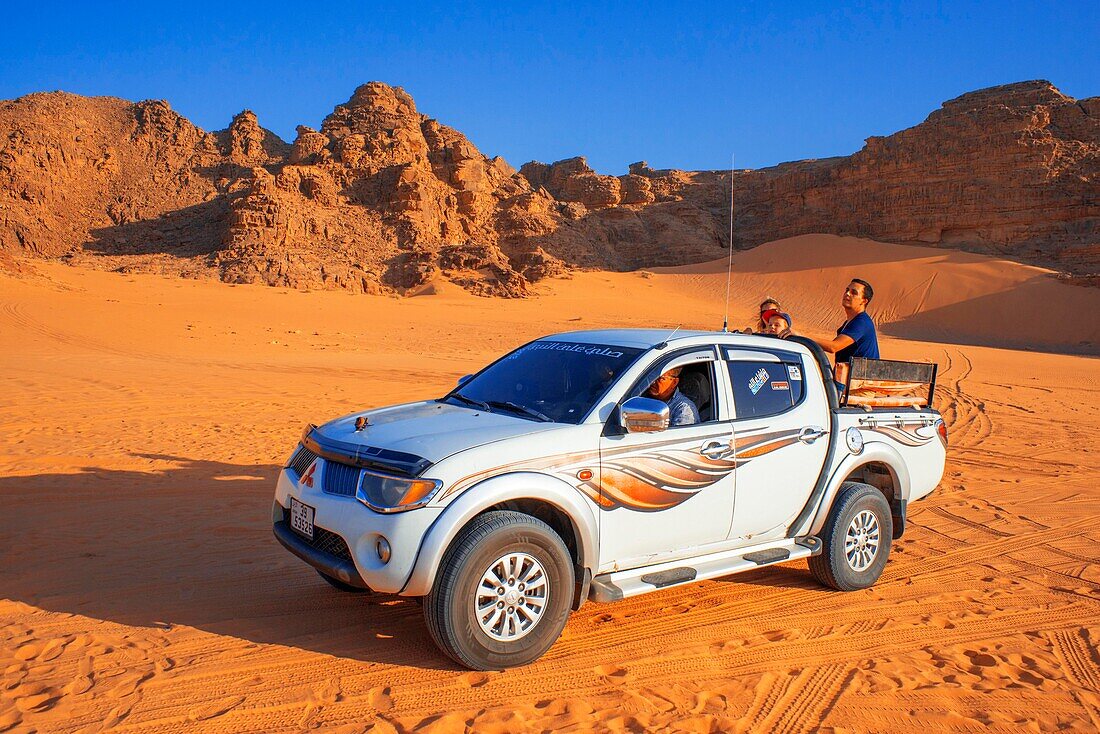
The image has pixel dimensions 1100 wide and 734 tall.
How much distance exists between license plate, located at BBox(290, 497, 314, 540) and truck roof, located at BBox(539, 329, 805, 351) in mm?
2055

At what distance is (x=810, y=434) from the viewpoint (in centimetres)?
564

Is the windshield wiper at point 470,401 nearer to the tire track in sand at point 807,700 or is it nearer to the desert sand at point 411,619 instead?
the desert sand at point 411,619

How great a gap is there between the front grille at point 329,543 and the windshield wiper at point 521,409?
135cm

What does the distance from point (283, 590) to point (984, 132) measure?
6334 centimetres

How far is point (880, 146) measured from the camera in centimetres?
6094

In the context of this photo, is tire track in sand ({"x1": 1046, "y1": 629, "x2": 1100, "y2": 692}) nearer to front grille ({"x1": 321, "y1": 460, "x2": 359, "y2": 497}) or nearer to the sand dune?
front grille ({"x1": 321, "y1": 460, "x2": 359, "y2": 497})

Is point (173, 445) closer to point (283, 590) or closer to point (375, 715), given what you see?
point (283, 590)

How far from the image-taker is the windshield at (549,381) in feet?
16.4

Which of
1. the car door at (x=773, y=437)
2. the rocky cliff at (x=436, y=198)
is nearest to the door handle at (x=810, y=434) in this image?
the car door at (x=773, y=437)

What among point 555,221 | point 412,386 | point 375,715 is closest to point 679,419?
point 375,715

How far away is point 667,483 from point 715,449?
450 mm

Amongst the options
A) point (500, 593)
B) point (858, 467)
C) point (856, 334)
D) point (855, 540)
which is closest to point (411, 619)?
point (500, 593)

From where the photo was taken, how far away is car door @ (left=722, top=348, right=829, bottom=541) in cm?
529

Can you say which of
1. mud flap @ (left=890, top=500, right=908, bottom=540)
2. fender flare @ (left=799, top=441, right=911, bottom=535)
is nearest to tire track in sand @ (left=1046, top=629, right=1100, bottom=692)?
mud flap @ (left=890, top=500, right=908, bottom=540)
